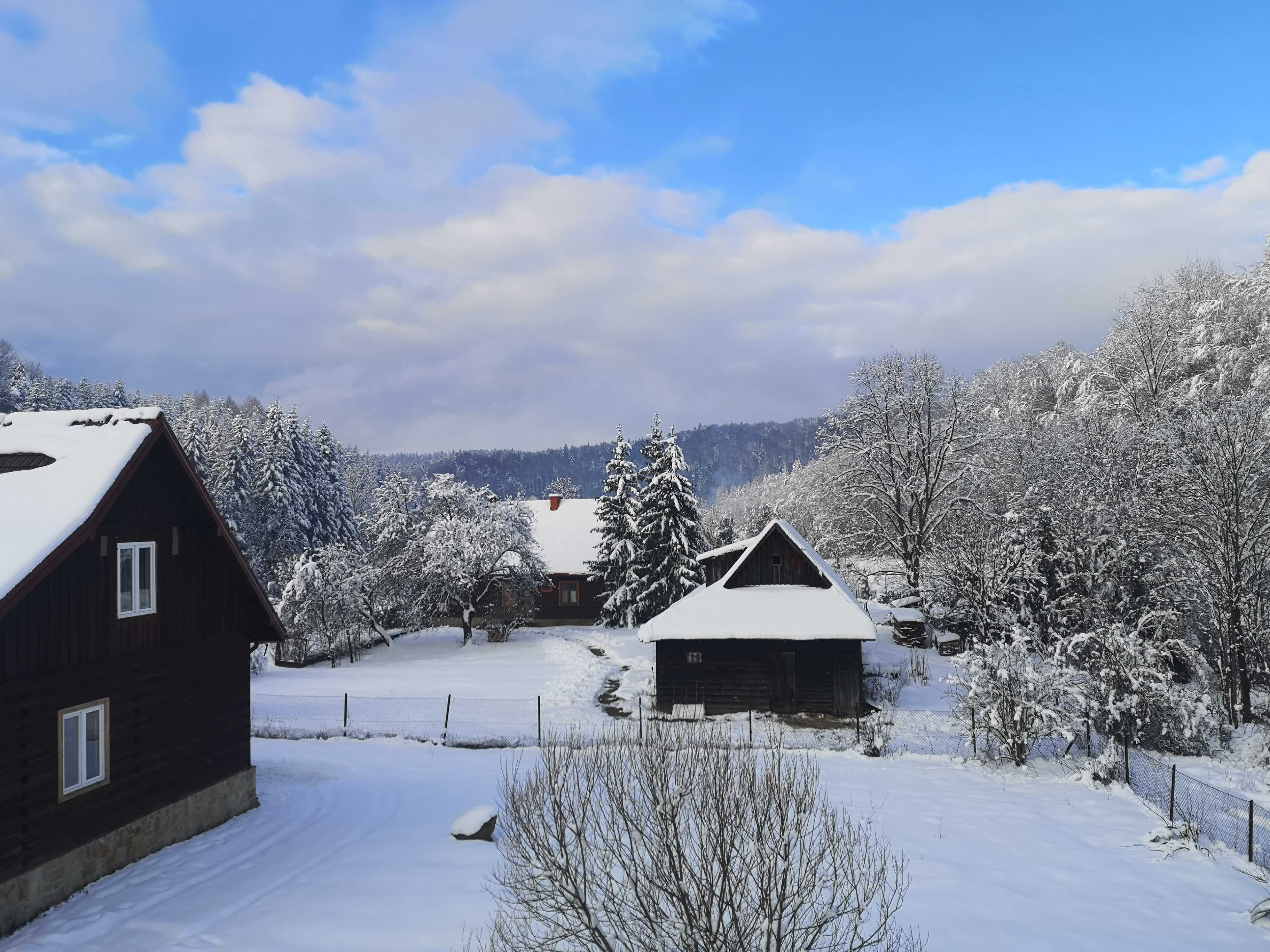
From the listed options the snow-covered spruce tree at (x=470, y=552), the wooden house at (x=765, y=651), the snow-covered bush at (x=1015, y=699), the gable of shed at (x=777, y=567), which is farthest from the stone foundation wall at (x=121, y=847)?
the snow-covered spruce tree at (x=470, y=552)

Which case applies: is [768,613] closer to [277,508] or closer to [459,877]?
[459,877]

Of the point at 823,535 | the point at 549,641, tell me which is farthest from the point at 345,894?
the point at 823,535

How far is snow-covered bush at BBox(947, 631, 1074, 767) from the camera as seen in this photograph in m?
19.6

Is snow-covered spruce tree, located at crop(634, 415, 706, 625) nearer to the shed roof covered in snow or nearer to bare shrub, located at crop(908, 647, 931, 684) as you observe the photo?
bare shrub, located at crop(908, 647, 931, 684)

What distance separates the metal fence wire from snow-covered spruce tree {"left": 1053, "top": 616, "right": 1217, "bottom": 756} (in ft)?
2.42

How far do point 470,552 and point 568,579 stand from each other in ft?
33.4

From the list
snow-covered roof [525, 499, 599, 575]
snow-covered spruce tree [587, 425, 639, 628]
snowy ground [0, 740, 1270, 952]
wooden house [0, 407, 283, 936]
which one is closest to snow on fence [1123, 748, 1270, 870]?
snowy ground [0, 740, 1270, 952]

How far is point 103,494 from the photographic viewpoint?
463 inches

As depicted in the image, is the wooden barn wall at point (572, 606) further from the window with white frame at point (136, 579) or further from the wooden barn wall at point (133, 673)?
the window with white frame at point (136, 579)

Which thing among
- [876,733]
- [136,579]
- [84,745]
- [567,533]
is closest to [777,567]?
[876,733]

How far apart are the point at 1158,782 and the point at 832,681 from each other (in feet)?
34.3

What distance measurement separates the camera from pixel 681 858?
6.45m

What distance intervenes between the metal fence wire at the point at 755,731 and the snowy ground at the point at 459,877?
1373mm

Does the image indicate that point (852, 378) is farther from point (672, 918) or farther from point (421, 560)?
point (672, 918)
